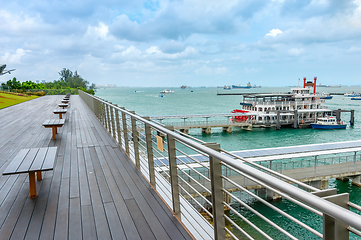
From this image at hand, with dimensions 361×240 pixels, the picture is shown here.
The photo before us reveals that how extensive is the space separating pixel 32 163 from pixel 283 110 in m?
53.7

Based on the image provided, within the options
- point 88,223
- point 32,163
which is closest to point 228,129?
point 32,163

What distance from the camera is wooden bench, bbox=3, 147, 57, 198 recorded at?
3336 mm

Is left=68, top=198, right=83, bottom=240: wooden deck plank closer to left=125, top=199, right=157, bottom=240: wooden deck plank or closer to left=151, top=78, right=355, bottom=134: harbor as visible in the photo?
left=125, top=199, right=157, bottom=240: wooden deck plank

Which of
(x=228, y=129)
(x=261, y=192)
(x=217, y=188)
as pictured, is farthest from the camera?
(x=228, y=129)

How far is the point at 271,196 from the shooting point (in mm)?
16562

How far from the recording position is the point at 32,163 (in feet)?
11.8

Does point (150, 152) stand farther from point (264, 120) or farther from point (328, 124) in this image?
point (328, 124)

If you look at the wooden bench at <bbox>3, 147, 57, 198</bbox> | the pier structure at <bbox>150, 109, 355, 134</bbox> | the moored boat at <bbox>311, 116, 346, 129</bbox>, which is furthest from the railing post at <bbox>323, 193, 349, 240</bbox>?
the moored boat at <bbox>311, 116, 346, 129</bbox>

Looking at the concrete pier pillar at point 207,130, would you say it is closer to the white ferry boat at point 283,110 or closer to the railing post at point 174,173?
the white ferry boat at point 283,110

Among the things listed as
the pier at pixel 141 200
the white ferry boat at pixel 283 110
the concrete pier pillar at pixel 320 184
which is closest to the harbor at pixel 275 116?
the white ferry boat at pixel 283 110

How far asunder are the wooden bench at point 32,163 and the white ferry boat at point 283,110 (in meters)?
46.7

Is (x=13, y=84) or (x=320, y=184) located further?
(x=13, y=84)

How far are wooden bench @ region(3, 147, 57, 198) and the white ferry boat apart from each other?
46707 mm

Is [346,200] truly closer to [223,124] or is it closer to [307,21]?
[223,124]
